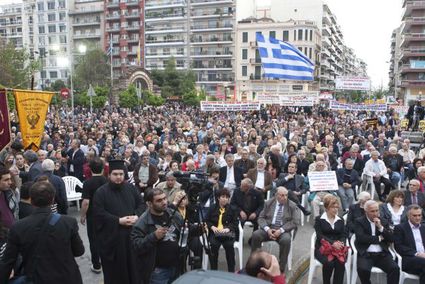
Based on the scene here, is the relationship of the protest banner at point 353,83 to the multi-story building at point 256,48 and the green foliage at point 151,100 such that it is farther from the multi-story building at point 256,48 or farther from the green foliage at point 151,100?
the multi-story building at point 256,48

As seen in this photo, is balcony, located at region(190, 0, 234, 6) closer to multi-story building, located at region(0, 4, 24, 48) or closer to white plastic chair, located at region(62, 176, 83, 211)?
multi-story building, located at region(0, 4, 24, 48)

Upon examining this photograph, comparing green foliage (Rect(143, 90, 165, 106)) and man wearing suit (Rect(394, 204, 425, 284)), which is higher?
green foliage (Rect(143, 90, 165, 106))

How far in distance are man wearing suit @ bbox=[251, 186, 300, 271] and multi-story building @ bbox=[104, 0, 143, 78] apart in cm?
7431

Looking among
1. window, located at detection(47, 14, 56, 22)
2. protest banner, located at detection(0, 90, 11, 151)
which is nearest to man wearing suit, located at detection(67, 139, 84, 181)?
protest banner, located at detection(0, 90, 11, 151)

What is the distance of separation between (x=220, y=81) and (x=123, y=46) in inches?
814

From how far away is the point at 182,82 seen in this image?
187 feet

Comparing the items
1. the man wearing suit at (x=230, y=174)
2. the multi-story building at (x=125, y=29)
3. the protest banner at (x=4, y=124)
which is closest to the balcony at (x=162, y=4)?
the multi-story building at (x=125, y=29)

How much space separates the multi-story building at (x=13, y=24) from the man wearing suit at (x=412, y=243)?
315 ft

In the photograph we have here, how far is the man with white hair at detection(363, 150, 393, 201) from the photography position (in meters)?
10.2

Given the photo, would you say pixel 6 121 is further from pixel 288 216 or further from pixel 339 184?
pixel 339 184

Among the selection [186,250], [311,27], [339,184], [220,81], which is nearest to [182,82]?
[220,81]

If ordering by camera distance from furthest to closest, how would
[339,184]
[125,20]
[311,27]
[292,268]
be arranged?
[125,20] → [311,27] → [339,184] → [292,268]

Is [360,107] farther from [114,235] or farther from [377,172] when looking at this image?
[114,235]

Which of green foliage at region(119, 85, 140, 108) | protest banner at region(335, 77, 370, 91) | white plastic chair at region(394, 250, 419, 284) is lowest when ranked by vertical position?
white plastic chair at region(394, 250, 419, 284)
